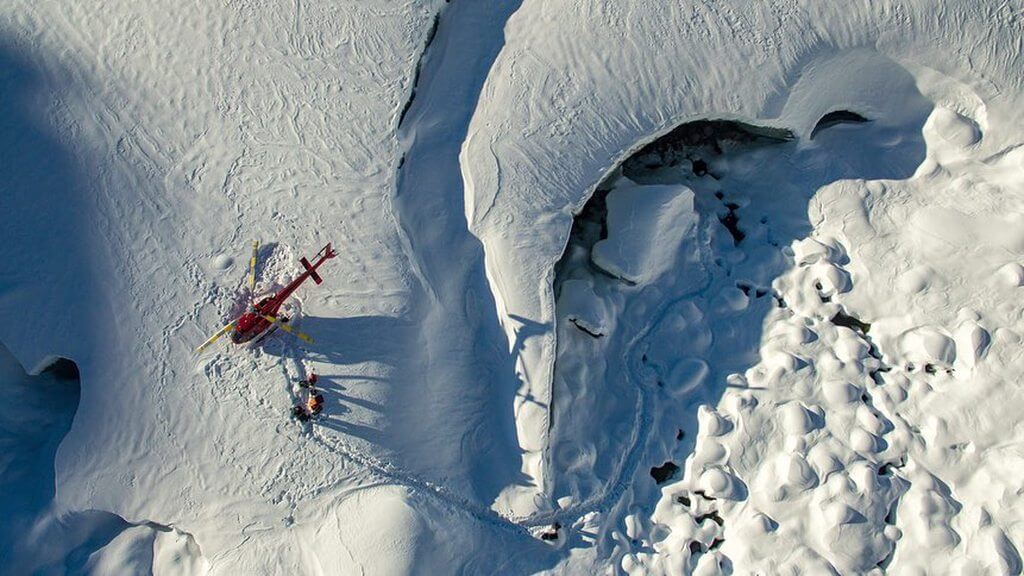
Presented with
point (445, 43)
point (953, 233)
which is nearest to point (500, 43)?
point (445, 43)

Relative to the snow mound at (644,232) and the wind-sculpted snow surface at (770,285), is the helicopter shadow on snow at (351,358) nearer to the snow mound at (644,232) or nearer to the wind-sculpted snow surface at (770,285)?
the wind-sculpted snow surface at (770,285)

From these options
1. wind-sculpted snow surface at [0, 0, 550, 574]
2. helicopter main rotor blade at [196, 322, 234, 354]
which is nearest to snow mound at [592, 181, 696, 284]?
wind-sculpted snow surface at [0, 0, 550, 574]

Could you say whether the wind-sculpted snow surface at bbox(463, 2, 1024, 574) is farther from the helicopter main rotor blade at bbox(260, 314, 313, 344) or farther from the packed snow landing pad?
the helicopter main rotor blade at bbox(260, 314, 313, 344)

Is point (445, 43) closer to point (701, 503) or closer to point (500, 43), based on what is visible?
point (500, 43)

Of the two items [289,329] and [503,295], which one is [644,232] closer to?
[503,295]

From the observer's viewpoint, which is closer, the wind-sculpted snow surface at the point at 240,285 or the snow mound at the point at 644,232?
the wind-sculpted snow surface at the point at 240,285

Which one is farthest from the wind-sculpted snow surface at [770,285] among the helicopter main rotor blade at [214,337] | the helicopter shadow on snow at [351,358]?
the helicopter main rotor blade at [214,337]

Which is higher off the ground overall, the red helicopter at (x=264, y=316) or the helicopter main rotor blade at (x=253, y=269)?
the helicopter main rotor blade at (x=253, y=269)
